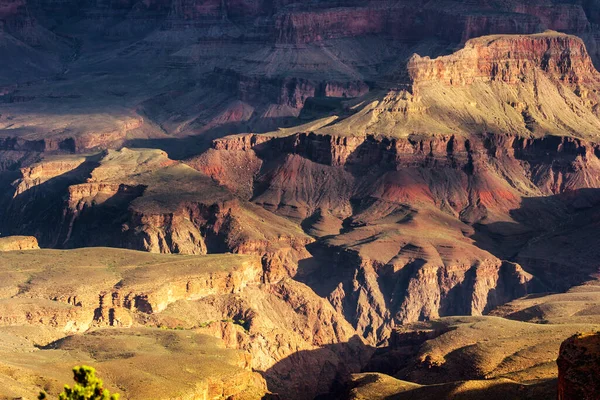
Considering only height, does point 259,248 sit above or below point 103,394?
below

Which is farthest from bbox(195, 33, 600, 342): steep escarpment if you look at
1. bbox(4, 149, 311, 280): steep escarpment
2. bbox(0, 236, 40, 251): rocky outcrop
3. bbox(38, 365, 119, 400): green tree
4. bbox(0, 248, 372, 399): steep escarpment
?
bbox(38, 365, 119, 400): green tree

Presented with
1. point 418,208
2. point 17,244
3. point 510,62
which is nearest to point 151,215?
point 17,244

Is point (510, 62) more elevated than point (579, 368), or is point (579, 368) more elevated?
point (579, 368)

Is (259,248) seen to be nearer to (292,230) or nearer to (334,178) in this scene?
(292,230)

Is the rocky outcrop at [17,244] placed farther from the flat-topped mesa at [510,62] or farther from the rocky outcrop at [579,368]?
the rocky outcrop at [579,368]

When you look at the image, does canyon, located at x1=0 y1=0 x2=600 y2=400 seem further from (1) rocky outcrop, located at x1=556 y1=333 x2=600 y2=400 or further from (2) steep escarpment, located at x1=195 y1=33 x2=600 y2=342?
(2) steep escarpment, located at x1=195 y1=33 x2=600 y2=342

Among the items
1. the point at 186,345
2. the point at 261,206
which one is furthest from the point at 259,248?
the point at 186,345

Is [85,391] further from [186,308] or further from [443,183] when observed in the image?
[443,183]
